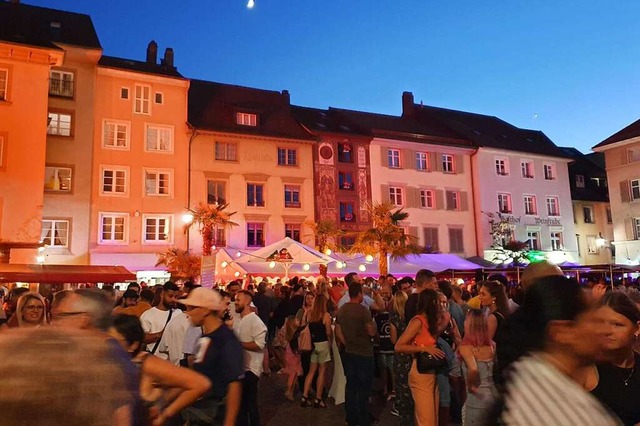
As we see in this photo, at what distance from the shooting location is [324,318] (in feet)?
32.3

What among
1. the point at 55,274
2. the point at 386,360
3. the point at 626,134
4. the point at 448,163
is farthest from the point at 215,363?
the point at 626,134

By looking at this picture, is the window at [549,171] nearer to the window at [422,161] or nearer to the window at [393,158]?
the window at [422,161]

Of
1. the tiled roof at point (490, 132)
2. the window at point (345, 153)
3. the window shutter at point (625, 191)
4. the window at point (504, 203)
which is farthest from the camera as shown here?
the tiled roof at point (490, 132)

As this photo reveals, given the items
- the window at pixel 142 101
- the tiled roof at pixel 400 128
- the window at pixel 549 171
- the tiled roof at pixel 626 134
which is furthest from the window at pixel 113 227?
the tiled roof at pixel 626 134

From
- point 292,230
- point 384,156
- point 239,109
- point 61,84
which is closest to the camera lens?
point 61,84

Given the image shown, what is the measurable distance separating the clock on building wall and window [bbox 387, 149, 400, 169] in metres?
4.34

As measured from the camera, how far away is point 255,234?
33.7 meters

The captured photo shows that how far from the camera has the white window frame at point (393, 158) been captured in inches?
1503

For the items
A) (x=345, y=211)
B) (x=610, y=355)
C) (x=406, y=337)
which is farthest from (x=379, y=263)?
(x=610, y=355)

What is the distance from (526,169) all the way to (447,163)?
713 centimetres

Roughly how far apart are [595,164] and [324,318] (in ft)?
160

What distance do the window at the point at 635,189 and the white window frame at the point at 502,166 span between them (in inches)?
339

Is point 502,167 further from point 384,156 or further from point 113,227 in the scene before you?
point 113,227

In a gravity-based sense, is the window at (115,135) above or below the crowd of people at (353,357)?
above
